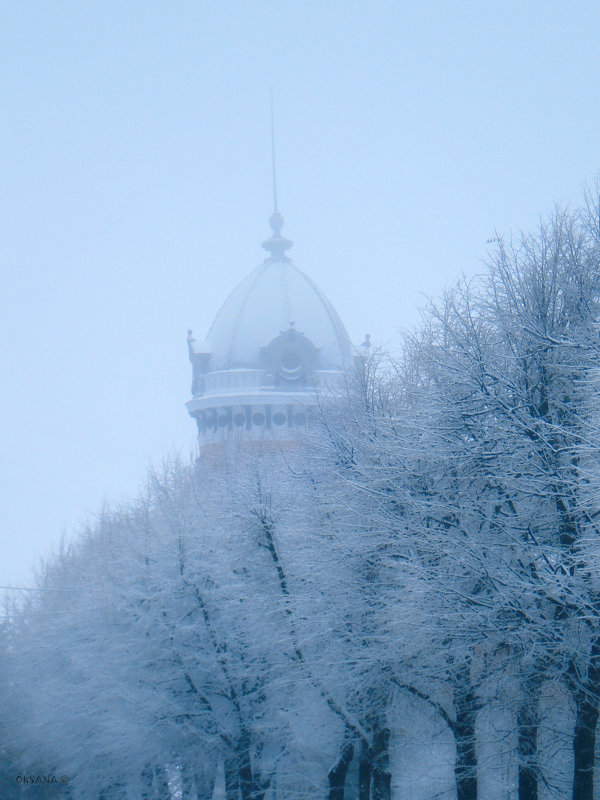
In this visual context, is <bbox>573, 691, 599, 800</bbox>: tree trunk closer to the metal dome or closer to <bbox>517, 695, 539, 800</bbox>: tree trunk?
<bbox>517, 695, 539, 800</bbox>: tree trunk

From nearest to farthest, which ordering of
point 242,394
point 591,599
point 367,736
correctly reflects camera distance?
1. point 591,599
2. point 367,736
3. point 242,394

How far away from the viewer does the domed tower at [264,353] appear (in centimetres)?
6775

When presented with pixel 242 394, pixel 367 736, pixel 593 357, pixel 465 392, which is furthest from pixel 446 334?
pixel 242 394

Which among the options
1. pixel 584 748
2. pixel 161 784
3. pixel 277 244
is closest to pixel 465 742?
pixel 584 748

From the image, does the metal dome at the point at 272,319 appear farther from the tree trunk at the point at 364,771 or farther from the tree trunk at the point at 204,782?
the tree trunk at the point at 364,771

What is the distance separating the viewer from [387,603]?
14594 mm

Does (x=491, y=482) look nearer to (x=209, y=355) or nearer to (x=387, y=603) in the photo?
(x=387, y=603)

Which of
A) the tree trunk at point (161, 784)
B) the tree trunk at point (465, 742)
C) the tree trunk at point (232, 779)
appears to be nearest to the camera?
the tree trunk at point (465, 742)

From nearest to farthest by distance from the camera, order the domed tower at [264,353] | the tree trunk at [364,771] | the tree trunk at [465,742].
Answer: the tree trunk at [465,742], the tree trunk at [364,771], the domed tower at [264,353]

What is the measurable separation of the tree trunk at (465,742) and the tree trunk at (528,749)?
67 cm

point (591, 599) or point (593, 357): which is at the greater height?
point (593, 357)

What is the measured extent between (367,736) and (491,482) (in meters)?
4.95

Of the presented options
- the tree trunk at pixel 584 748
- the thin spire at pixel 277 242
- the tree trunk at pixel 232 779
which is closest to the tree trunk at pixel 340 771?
the tree trunk at pixel 232 779

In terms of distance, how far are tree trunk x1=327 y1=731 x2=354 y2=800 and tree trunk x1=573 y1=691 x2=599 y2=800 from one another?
17.6 ft
